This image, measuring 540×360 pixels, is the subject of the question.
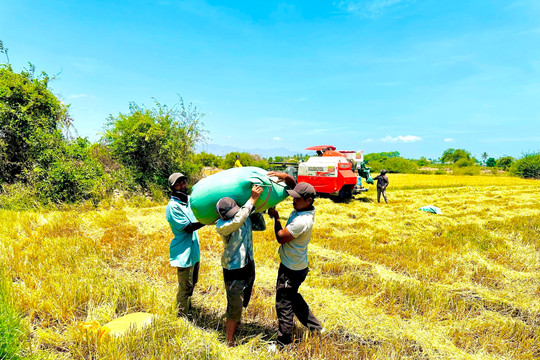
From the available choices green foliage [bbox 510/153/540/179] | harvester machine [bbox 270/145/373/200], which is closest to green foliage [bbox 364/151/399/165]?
green foliage [bbox 510/153/540/179]

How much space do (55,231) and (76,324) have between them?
4.19 metres

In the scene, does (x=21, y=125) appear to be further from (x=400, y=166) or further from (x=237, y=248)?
(x=400, y=166)

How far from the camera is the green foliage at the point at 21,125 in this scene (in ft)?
30.1

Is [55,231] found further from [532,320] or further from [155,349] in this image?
[532,320]

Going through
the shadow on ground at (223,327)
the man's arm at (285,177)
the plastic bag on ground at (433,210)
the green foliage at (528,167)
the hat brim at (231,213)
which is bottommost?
the shadow on ground at (223,327)

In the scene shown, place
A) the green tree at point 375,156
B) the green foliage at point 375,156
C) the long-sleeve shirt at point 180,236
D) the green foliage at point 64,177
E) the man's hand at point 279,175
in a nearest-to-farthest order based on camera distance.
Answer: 1. the man's hand at point 279,175
2. the long-sleeve shirt at point 180,236
3. the green foliage at point 64,177
4. the green foliage at point 375,156
5. the green tree at point 375,156

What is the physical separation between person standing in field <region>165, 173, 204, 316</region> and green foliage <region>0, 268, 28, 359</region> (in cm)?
131

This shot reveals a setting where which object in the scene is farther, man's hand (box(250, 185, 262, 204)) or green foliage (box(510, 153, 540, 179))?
green foliage (box(510, 153, 540, 179))

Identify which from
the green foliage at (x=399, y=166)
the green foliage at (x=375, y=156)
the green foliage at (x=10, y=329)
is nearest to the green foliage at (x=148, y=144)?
the green foliage at (x=10, y=329)

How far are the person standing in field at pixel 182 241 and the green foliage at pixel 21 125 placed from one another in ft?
30.7

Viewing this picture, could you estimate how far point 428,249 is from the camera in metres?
5.44

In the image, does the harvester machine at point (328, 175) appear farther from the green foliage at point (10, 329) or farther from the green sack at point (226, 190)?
the green foliage at point (10, 329)

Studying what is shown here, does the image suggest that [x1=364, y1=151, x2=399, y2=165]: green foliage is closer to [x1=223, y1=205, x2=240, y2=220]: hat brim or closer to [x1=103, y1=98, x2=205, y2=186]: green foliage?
[x1=103, y1=98, x2=205, y2=186]: green foliage

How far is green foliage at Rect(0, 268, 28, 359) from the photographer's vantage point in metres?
2.16
